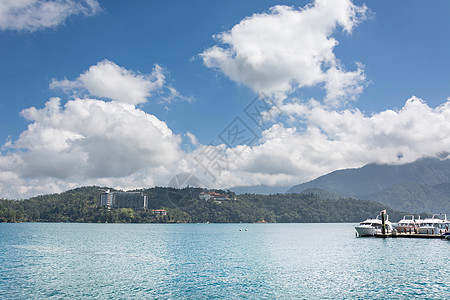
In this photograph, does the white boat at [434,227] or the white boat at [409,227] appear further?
the white boat at [409,227]

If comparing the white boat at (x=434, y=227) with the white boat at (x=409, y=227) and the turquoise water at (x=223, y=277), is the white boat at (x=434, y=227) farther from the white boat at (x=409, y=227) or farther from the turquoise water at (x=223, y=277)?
the turquoise water at (x=223, y=277)

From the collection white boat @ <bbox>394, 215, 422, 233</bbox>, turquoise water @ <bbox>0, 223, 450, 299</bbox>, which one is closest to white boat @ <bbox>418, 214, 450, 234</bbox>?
white boat @ <bbox>394, 215, 422, 233</bbox>

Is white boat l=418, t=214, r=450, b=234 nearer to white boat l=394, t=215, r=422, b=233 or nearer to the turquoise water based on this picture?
white boat l=394, t=215, r=422, b=233

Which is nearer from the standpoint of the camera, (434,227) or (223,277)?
(223,277)

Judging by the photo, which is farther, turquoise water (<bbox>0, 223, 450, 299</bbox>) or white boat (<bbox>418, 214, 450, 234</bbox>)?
white boat (<bbox>418, 214, 450, 234</bbox>)

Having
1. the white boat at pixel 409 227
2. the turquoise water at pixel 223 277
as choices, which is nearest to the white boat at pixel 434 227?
the white boat at pixel 409 227

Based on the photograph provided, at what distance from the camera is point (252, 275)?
151 ft

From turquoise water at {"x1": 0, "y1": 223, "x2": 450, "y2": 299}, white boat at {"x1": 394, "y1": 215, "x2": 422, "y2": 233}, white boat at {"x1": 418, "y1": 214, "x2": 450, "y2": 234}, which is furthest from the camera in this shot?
white boat at {"x1": 394, "y1": 215, "x2": 422, "y2": 233}

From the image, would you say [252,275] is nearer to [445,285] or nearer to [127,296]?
[127,296]

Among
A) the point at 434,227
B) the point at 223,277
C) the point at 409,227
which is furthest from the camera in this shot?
the point at 409,227

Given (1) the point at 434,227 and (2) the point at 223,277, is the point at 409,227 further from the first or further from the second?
(2) the point at 223,277

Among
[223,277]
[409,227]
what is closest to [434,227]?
[409,227]

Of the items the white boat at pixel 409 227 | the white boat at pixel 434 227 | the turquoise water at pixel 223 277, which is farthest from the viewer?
the white boat at pixel 409 227

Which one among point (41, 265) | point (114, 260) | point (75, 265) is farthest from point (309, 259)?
point (41, 265)
